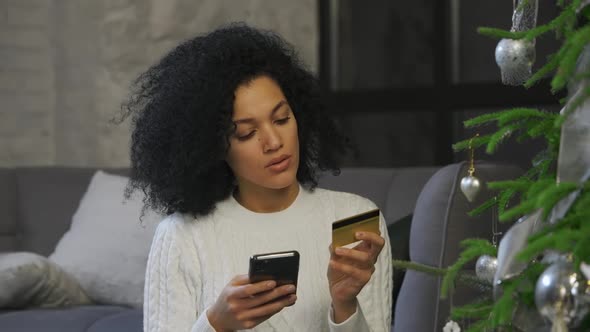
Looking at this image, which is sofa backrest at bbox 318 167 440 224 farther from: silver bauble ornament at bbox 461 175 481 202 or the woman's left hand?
the woman's left hand

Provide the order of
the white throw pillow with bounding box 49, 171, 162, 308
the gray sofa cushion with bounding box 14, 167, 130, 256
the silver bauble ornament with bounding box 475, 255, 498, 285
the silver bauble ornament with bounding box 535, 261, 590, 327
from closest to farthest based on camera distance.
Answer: the silver bauble ornament with bounding box 535, 261, 590, 327, the silver bauble ornament with bounding box 475, 255, 498, 285, the white throw pillow with bounding box 49, 171, 162, 308, the gray sofa cushion with bounding box 14, 167, 130, 256

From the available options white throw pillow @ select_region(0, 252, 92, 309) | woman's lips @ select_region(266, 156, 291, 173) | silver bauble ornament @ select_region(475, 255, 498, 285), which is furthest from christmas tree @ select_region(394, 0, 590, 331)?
white throw pillow @ select_region(0, 252, 92, 309)

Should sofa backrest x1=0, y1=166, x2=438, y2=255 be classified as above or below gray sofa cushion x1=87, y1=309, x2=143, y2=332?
above

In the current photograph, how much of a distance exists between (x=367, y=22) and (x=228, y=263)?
8.57 ft

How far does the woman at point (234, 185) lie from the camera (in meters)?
1.79

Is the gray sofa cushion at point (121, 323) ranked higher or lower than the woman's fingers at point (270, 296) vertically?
lower

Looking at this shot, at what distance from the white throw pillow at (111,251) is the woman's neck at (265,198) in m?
1.14

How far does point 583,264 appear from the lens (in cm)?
112

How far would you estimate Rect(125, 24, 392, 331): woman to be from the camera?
1.79 metres

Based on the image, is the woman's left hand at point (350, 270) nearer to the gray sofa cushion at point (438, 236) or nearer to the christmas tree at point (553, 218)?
the christmas tree at point (553, 218)

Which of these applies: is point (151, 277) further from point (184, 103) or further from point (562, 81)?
point (562, 81)

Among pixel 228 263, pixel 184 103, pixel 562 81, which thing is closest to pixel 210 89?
pixel 184 103

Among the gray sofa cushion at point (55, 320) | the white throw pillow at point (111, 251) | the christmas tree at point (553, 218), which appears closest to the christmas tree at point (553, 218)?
the christmas tree at point (553, 218)

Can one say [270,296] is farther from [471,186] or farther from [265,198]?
[471,186]
